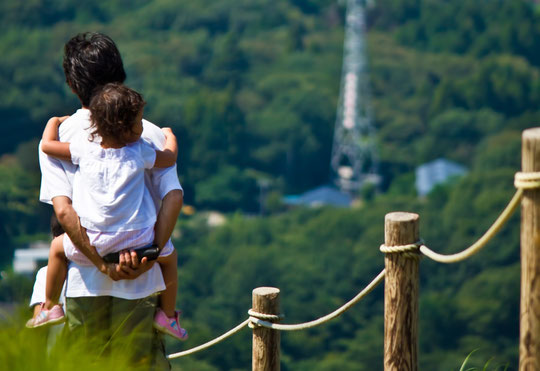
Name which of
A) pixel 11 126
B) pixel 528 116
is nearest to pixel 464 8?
pixel 528 116

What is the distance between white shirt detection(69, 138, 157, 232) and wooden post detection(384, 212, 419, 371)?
0.61 m

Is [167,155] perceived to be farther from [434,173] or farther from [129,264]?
[434,173]

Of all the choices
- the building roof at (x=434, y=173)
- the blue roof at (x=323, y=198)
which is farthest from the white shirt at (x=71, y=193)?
the blue roof at (x=323, y=198)

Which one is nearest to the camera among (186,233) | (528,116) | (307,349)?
(307,349)

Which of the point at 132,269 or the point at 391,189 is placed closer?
the point at 132,269

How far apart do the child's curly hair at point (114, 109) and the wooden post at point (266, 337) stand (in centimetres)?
90

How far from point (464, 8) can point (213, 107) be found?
23230mm

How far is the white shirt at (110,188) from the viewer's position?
2.49 meters

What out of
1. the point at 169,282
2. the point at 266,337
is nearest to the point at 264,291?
the point at 266,337

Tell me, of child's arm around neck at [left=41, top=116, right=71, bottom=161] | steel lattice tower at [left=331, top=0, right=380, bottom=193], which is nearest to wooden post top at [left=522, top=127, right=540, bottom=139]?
child's arm around neck at [left=41, top=116, right=71, bottom=161]

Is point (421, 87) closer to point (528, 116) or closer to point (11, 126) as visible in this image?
point (528, 116)

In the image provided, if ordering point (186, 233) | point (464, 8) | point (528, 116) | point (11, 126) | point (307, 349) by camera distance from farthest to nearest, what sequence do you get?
point (464, 8) → point (528, 116) → point (11, 126) → point (186, 233) → point (307, 349)

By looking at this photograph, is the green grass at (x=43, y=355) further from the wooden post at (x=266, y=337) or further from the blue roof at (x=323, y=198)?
the blue roof at (x=323, y=198)

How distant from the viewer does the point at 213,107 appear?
56531mm
